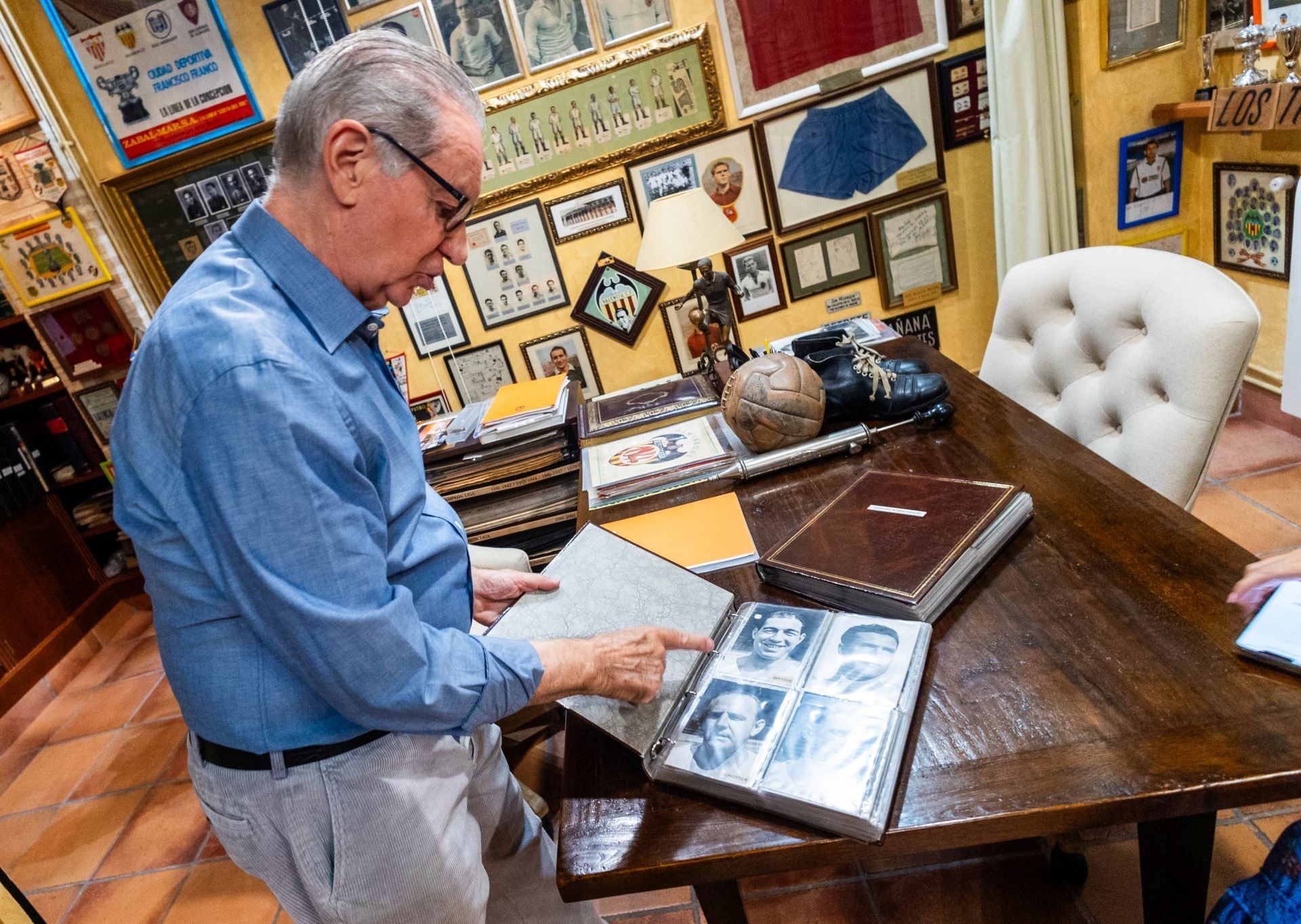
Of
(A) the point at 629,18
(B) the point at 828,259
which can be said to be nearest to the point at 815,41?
(A) the point at 629,18

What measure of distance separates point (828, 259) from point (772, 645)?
2.53 metres

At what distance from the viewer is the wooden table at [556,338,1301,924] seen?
2.21ft

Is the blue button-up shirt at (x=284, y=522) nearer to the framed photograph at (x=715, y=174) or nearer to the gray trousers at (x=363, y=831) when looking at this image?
the gray trousers at (x=363, y=831)

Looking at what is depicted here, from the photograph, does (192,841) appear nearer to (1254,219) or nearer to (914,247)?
(914,247)

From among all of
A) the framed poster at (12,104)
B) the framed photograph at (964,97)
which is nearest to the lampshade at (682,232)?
the framed photograph at (964,97)

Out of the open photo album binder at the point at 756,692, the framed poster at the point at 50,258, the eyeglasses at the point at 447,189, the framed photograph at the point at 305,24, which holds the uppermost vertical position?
the framed photograph at the point at 305,24

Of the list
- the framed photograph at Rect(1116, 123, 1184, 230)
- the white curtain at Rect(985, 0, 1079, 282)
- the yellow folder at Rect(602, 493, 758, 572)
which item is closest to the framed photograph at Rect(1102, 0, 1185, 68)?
the white curtain at Rect(985, 0, 1079, 282)

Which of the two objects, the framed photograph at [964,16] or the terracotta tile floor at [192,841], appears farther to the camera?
the framed photograph at [964,16]

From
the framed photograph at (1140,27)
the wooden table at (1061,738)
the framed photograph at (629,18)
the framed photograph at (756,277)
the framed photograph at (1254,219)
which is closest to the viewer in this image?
the wooden table at (1061,738)

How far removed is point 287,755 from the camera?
2.95 feet

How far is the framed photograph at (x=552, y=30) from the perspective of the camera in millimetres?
2762

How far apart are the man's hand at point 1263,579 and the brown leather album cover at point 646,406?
120 cm

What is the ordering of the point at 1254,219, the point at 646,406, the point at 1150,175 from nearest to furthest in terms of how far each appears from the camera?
the point at 646,406 < the point at 1254,219 < the point at 1150,175

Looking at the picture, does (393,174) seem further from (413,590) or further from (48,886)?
(48,886)
